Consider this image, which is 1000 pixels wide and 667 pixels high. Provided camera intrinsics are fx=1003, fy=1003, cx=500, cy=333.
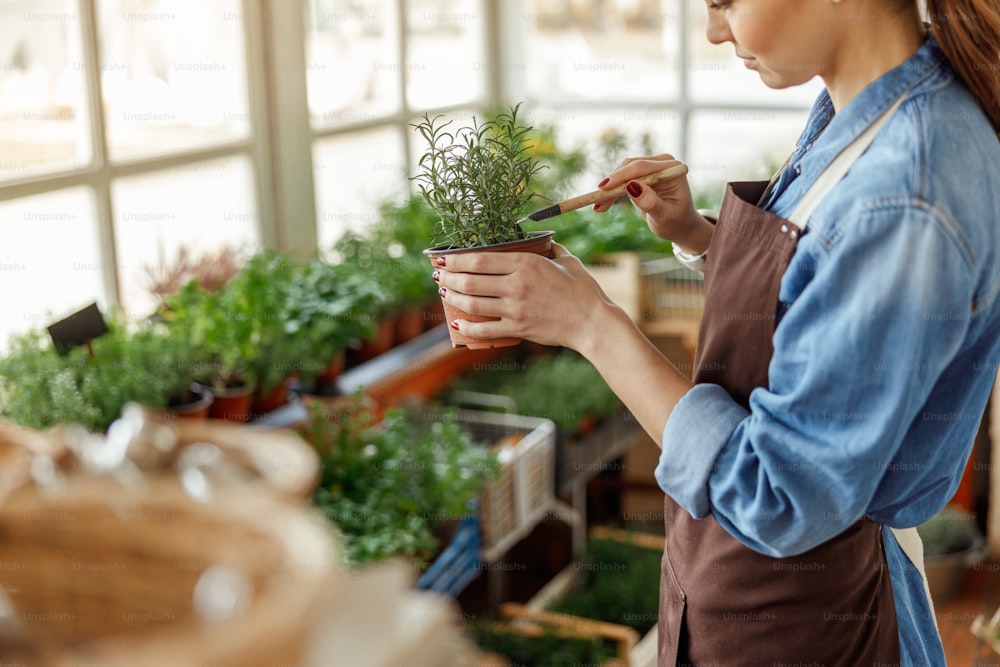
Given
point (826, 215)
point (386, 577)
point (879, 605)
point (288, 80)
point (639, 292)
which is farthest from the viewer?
point (639, 292)

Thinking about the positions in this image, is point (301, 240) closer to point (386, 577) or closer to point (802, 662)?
point (802, 662)

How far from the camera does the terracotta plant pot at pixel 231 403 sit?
2373 mm

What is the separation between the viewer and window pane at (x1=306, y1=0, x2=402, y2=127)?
3.31 m

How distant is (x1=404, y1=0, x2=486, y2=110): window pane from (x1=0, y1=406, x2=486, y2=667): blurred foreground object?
10.7 ft

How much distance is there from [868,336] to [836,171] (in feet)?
0.67

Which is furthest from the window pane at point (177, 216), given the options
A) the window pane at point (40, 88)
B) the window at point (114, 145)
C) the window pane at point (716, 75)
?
the window pane at point (716, 75)

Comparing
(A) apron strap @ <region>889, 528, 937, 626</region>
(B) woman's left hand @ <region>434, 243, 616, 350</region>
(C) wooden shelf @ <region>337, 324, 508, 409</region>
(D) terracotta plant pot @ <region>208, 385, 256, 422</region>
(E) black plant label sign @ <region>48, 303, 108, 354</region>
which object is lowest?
(C) wooden shelf @ <region>337, 324, 508, 409</region>

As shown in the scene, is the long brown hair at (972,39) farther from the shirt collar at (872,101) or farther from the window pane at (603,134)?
the window pane at (603,134)

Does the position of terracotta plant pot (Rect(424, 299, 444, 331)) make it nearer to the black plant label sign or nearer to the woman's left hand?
the black plant label sign

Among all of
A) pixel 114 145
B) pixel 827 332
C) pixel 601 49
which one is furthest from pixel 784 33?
pixel 601 49

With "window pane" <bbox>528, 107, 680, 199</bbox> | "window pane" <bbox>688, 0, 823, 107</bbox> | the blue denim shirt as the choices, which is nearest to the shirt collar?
the blue denim shirt

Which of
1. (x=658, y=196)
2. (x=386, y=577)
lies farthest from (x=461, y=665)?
(x=658, y=196)

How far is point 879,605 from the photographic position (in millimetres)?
1208

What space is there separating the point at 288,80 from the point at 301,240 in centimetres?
52
